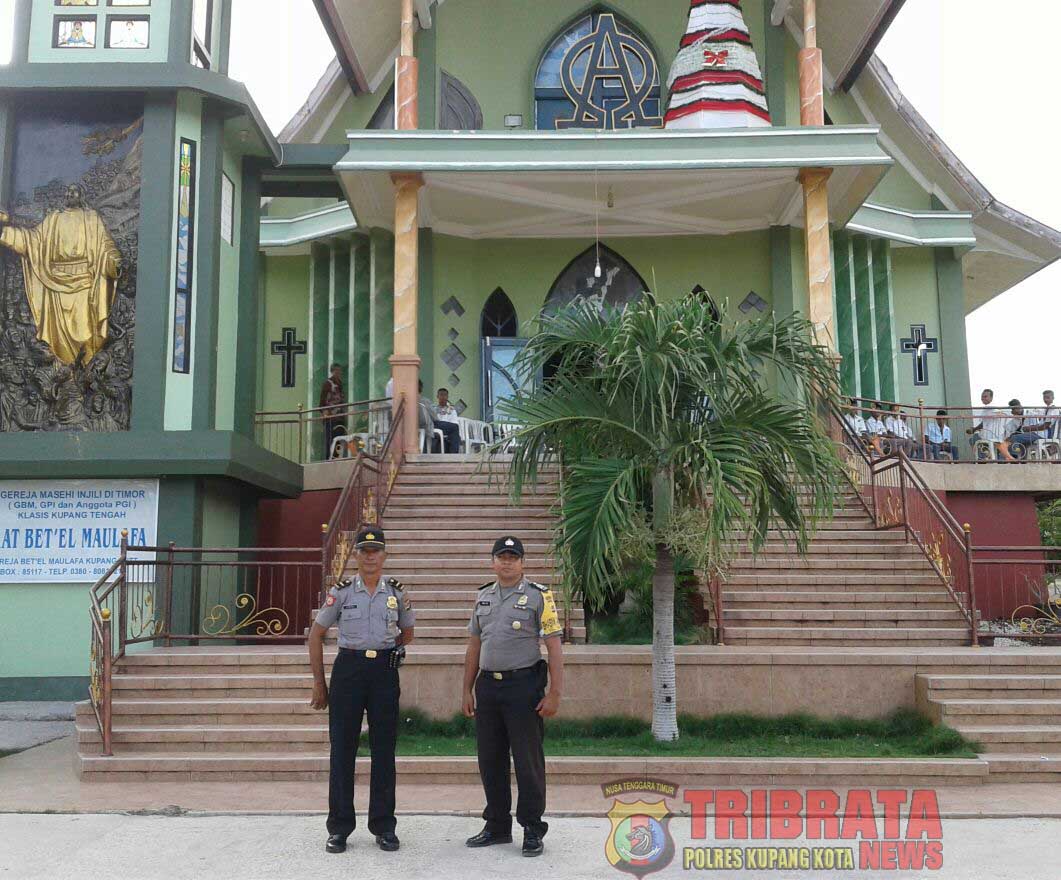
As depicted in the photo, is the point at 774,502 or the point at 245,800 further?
the point at 774,502

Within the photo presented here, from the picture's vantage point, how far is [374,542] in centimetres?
633

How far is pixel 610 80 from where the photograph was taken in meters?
19.1

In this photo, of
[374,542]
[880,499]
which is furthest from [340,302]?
[374,542]

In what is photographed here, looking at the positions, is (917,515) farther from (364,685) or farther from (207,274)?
(207,274)

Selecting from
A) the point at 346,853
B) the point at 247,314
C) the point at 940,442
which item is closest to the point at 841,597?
the point at 346,853

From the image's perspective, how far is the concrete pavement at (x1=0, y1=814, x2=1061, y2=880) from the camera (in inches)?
225

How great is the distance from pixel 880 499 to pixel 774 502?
477 centimetres

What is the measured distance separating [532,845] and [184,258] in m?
9.35

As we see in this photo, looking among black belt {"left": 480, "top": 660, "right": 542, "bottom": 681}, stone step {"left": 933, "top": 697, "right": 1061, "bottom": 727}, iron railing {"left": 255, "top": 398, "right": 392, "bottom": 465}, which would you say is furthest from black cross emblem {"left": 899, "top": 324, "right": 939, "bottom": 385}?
black belt {"left": 480, "top": 660, "right": 542, "bottom": 681}

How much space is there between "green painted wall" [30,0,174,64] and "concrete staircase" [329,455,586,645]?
19.6 ft

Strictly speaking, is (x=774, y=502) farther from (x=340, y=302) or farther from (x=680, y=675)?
(x=340, y=302)

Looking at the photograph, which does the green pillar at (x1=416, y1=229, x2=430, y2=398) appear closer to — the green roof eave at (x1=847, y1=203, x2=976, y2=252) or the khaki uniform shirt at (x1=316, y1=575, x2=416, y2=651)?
the green roof eave at (x1=847, y1=203, x2=976, y2=252)

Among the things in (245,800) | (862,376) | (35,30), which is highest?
(35,30)

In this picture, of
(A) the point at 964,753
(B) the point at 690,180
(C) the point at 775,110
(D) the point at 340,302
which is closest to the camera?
(A) the point at 964,753
